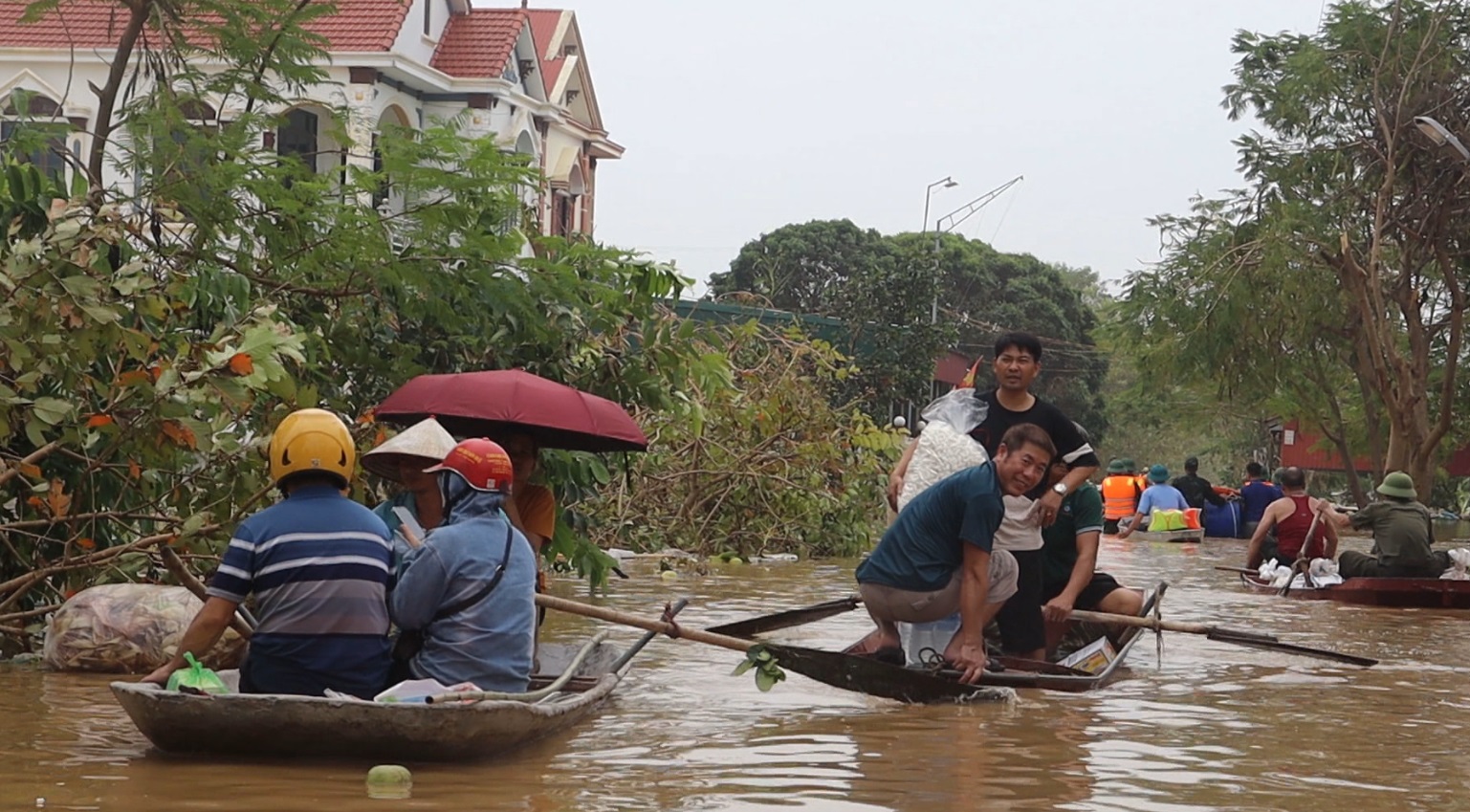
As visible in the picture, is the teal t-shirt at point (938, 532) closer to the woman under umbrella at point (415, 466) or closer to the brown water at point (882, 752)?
the brown water at point (882, 752)

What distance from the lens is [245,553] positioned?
730 cm

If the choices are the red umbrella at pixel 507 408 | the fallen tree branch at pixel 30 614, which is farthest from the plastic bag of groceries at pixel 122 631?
the red umbrella at pixel 507 408

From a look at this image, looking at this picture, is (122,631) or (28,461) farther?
(122,631)

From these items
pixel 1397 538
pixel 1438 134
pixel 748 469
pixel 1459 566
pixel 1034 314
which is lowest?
pixel 1459 566

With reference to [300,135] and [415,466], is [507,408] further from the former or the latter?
[300,135]

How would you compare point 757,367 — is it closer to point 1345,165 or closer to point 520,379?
point 520,379

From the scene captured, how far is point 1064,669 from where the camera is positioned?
437 inches

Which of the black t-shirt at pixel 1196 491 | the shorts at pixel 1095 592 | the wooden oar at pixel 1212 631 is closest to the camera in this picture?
the wooden oar at pixel 1212 631

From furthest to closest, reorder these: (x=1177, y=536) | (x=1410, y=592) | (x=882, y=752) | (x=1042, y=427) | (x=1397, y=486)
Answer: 1. (x=1177, y=536)
2. (x=1397, y=486)
3. (x=1410, y=592)
4. (x=1042, y=427)
5. (x=882, y=752)

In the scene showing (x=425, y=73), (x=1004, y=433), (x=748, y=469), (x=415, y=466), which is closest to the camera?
(x=415, y=466)

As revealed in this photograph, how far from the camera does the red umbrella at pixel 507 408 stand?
9.93 metres

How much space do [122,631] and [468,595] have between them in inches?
129

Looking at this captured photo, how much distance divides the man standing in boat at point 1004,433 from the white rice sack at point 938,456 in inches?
4.8

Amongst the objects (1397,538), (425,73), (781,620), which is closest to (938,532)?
(781,620)
